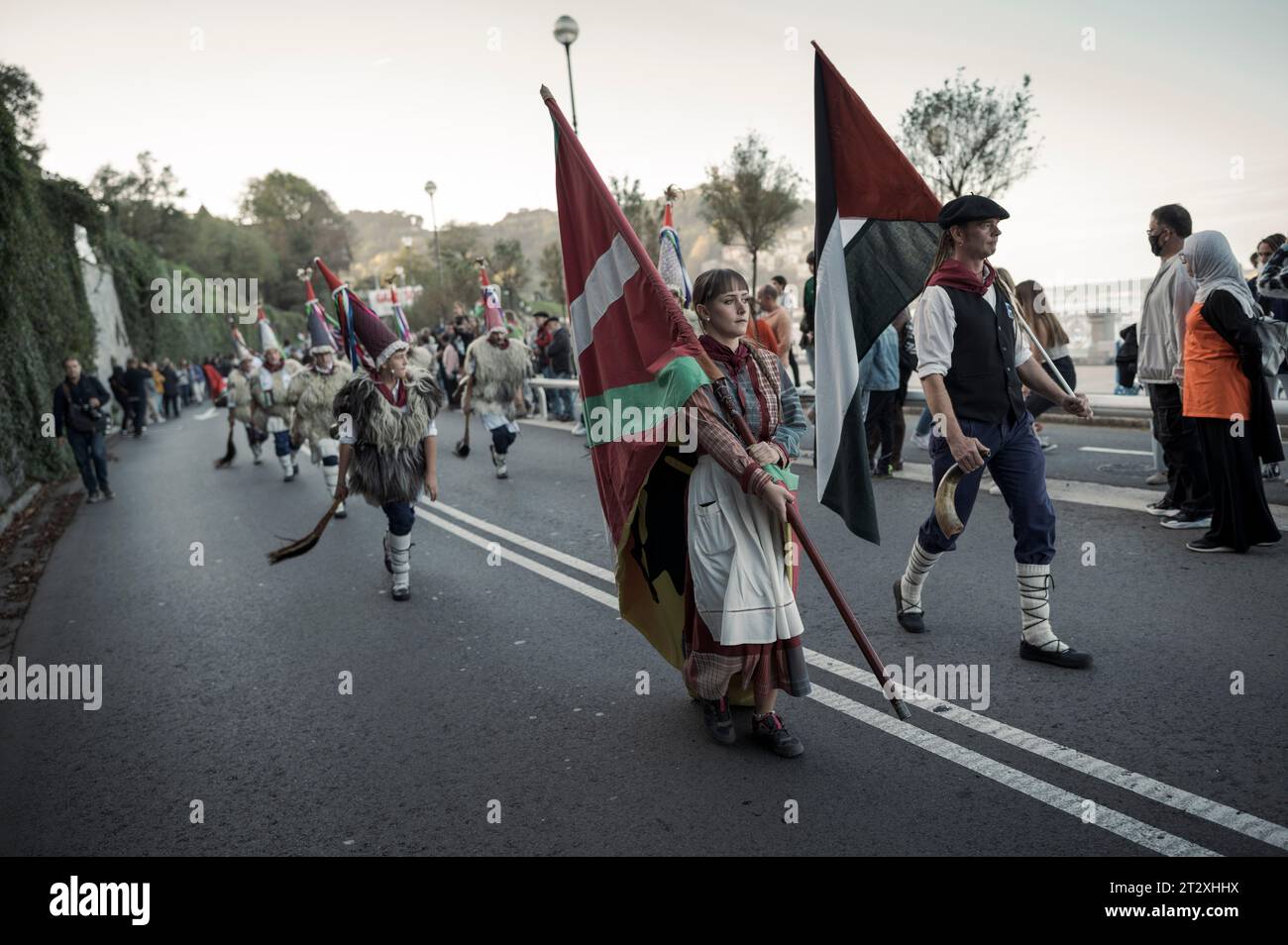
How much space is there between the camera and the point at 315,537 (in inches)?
250

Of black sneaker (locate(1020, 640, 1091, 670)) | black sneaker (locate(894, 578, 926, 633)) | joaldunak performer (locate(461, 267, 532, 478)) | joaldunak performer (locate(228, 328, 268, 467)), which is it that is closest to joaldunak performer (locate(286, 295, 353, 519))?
joaldunak performer (locate(461, 267, 532, 478))

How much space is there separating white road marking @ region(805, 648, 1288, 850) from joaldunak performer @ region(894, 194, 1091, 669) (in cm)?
76

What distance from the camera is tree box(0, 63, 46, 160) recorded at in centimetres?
1463

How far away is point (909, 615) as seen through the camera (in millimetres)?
5199

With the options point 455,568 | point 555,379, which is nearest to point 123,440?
point 555,379

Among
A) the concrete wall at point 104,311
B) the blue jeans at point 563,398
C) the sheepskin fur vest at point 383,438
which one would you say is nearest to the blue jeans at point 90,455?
the blue jeans at point 563,398

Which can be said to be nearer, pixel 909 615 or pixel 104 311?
pixel 909 615

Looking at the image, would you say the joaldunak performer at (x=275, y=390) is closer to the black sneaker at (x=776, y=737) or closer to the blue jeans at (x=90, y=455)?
the blue jeans at (x=90, y=455)

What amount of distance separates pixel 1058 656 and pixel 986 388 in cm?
135

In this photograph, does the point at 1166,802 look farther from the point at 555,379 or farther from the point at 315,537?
the point at 555,379

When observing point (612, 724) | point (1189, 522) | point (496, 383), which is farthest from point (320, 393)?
point (1189, 522)

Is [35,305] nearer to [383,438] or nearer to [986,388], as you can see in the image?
[383,438]

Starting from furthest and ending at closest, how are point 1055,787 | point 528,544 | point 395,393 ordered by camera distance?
point 528,544 → point 395,393 → point 1055,787

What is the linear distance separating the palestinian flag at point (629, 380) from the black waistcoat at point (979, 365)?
1.58 meters
